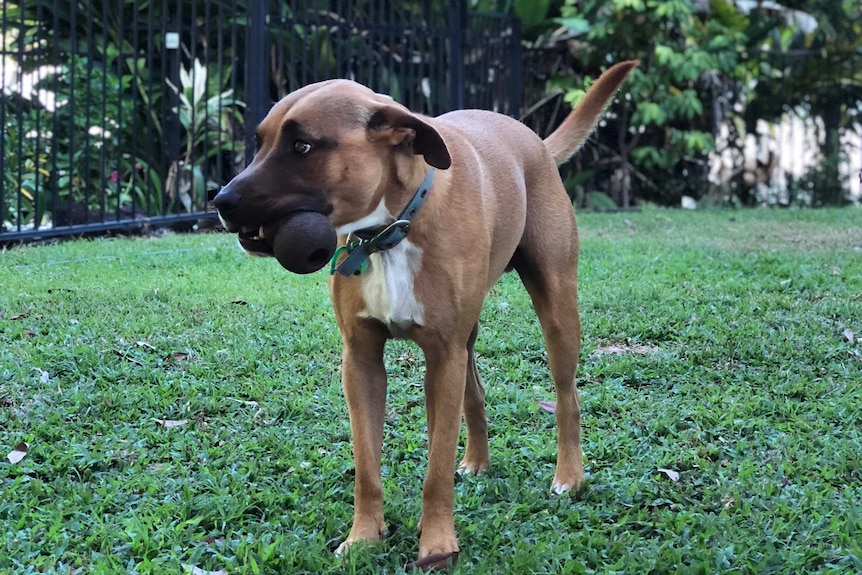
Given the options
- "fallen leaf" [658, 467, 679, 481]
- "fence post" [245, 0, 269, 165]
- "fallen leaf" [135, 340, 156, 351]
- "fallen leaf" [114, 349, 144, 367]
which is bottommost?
"fallen leaf" [658, 467, 679, 481]

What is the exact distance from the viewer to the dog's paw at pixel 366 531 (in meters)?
3.33

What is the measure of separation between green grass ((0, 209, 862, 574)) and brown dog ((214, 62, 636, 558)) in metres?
0.34

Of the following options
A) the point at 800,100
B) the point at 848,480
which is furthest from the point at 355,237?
the point at 800,100

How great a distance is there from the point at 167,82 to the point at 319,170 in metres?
7.49

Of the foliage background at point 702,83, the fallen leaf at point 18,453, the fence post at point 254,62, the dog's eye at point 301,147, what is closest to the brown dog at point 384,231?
the dog's eye at point 301,147

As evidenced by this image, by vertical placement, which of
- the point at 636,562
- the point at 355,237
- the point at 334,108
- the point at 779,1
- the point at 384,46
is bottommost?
the point at 636,562

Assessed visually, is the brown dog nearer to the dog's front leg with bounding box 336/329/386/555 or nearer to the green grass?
the dog's front leg with bounding box 336/329/386/555

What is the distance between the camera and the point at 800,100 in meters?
14.6

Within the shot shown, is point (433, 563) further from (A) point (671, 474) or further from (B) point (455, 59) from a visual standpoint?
(B) point (455, 59)

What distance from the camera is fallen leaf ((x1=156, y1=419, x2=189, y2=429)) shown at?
174 inches

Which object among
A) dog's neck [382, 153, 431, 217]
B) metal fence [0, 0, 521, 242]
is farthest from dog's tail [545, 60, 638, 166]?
metal fence [0, 0, 521, 242]

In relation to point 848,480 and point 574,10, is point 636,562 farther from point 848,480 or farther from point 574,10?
point 574,10

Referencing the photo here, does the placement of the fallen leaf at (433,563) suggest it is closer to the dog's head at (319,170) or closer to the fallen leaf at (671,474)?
the dog's head at (319,170)

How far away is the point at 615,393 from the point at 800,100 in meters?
11.0
